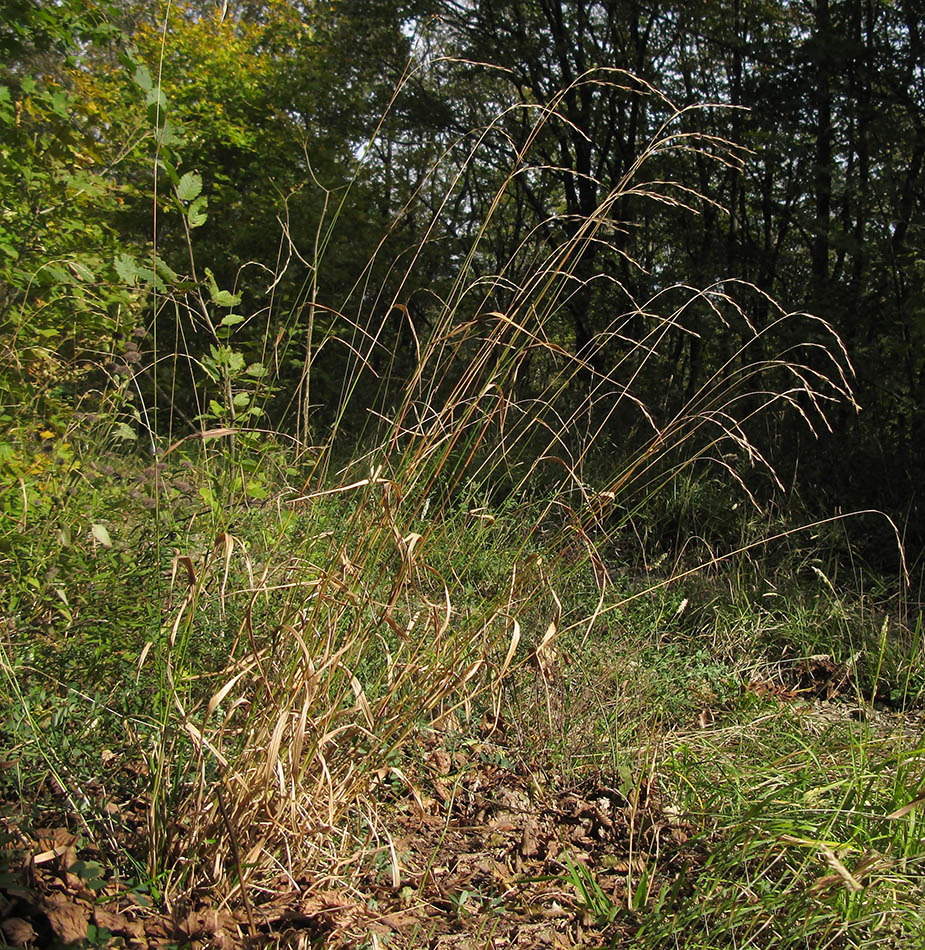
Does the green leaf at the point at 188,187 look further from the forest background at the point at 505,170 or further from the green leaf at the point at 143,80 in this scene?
the green leaf at the point at 143,80

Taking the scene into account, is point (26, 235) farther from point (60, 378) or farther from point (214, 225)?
point (214, 225)

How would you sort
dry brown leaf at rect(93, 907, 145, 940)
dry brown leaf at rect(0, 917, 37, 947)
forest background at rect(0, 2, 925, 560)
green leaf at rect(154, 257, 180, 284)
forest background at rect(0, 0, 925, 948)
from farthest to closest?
forest background at rect(0, 2, 925, 560) < green leaf at rect(154, 257, 180, 284) < forest background at rect(0, 0, 925, 948) < dry brown leaf at rect(93, 907, 145, 940) < dry brown leaf at rect(0, 917, 37, 947)

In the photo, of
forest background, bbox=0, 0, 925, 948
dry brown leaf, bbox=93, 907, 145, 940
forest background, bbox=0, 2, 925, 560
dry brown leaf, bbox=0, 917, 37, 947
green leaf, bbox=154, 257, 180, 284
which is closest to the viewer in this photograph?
dry brown leaf, bbox=0, 917, 37, 947

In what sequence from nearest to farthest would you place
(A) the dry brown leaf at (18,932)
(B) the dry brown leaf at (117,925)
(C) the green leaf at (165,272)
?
(A) the dry brown leaf at (18,932)
(B) the dry brown leaf at (117,925)
(C) the green leaf at (165,272)

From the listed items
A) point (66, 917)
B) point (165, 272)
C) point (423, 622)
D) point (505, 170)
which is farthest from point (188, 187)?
point (505, 170)

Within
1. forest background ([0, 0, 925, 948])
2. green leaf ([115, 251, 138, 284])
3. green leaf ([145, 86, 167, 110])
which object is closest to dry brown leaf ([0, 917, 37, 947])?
forest background ([0, 0, 925, 948])

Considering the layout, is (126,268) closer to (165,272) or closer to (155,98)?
(165,272)

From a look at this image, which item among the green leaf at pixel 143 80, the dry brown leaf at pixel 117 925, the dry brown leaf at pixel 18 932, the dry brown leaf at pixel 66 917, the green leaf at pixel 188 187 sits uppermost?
the green leaf at pixel 143 80

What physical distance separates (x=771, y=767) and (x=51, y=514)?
6.58ft

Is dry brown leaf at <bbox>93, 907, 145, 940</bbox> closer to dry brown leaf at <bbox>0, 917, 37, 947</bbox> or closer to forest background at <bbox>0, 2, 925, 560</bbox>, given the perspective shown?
dry brown leaf at <bbox>0, 917, 37, 947</bbox>

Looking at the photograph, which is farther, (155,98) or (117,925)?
(155,98)

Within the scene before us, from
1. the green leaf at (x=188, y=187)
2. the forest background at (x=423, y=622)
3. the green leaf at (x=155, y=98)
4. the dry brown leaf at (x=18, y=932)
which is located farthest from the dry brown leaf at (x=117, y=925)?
the green leaf at (x=155, y=98)

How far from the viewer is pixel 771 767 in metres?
2.16

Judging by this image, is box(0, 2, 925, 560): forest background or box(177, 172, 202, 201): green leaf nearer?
box(177, 172, 202, 201): green leaf
